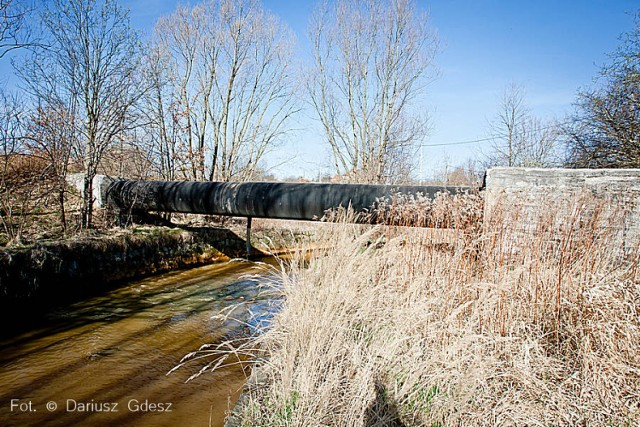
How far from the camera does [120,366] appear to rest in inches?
131

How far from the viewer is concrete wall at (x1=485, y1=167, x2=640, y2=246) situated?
111 inches

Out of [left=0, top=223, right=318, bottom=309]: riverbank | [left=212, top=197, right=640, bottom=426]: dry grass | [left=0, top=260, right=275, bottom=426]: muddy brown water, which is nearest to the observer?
[left=212, top=197, right=640, bottom=426]: dry grass

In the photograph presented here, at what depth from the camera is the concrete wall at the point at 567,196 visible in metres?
2.82

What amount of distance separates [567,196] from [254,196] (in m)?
5.17

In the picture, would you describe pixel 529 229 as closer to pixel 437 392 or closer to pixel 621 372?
pixel 621 372

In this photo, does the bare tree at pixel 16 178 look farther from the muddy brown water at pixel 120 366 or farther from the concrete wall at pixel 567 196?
the concrete wall at pixel 567 196

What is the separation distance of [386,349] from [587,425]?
3.92ft

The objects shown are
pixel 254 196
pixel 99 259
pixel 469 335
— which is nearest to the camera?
pixel 469 335

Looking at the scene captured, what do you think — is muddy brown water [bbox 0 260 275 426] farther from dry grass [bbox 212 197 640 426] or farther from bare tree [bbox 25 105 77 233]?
bare tree [bbox 25 105 77 233]

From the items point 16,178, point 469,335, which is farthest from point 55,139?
point 469,335

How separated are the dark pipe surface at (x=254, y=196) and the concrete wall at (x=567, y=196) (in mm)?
1043

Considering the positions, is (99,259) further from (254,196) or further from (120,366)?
(120,366)

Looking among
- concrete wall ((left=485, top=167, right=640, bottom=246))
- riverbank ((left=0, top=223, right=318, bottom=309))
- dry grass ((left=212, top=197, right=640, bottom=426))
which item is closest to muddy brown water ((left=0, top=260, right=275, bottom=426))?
riverbank ((left=0, top=223, right=318, bottom=309))

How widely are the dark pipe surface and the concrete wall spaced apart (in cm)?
104
